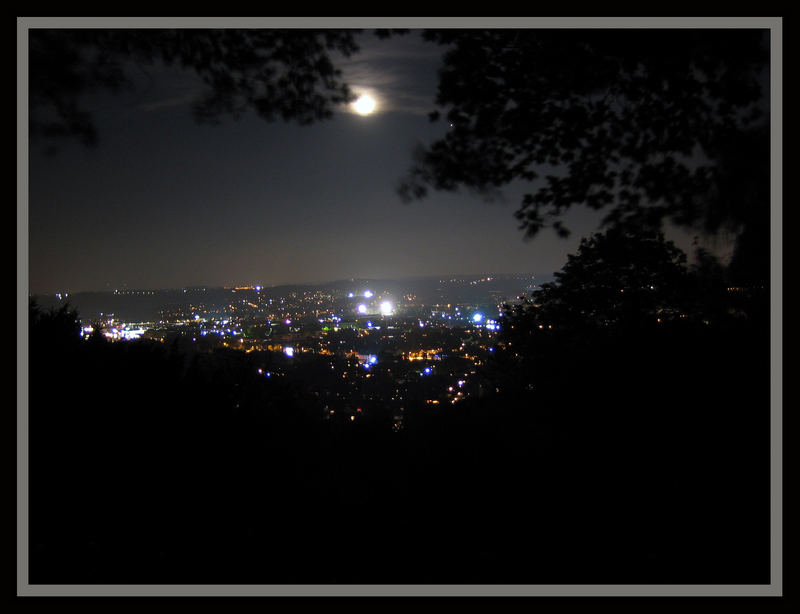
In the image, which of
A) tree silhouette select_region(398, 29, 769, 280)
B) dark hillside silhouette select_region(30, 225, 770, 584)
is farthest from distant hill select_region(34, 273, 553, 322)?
tree silhouette select_region(398, 29, 769, 280)

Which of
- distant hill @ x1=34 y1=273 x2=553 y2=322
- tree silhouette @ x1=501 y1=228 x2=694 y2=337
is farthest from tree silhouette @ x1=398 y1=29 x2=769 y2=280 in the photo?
distant hill @ x1=34 y1=273 x2=553 y2=322

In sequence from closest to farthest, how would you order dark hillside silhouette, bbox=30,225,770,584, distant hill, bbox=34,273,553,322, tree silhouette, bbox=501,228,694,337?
dark hillside silhouette, bbox=30,225,770,584 → tree silhouette, bbox=501,228,694,337 → distant hill, bbox=34,273,553,322

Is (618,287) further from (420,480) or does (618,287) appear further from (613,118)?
(420,480)

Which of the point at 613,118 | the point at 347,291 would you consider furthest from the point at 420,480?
the point at 347,291

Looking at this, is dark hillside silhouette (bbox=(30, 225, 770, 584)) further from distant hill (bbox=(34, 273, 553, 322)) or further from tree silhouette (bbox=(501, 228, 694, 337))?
distant hill (bbox=(34, 273, 553, 322))

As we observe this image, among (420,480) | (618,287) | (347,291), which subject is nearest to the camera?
(420,480)

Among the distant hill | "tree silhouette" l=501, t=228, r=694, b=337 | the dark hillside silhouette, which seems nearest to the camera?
the dark hillside silhouette

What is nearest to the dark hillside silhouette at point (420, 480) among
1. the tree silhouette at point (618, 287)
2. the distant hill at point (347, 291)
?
the tree silhouette at point (618, 287)

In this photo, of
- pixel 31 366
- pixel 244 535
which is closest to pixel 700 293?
pixel 244 535

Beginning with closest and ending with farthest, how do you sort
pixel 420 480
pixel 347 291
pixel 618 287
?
pixel 420 480 < pixel 618 287 < pixel 347 291

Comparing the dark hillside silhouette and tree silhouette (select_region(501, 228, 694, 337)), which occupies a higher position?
tree silhouette (select_region(501, 228, 694, 337))

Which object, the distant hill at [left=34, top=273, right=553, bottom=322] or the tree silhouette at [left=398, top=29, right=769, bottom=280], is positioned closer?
the tree silhouette at [left=398, top=29, right=769, bottom=280]
